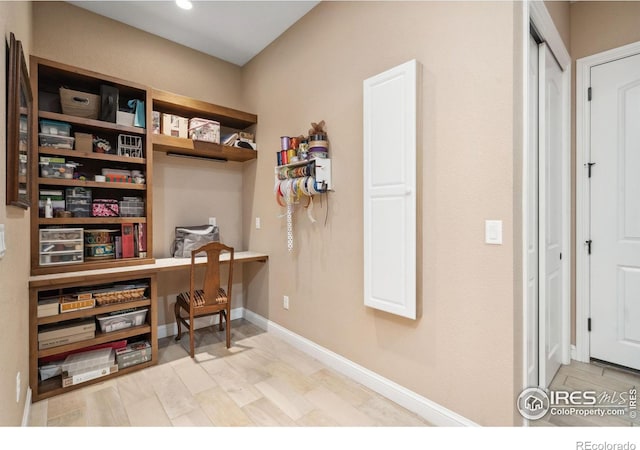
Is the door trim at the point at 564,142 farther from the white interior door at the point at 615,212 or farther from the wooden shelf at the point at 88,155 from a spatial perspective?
the wooden shelf at the point at 88,155

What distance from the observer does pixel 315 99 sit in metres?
2.54

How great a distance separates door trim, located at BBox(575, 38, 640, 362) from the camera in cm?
237

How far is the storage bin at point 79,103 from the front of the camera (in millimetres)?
2280

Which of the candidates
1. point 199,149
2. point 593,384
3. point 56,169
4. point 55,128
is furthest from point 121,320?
point 593,384

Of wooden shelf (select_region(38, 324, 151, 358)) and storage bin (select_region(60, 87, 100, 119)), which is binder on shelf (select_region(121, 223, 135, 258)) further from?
storage bin (select_region(60, 87, 100, 119))

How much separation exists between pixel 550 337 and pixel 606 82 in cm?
199

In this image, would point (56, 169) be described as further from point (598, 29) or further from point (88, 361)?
point (598, 29)

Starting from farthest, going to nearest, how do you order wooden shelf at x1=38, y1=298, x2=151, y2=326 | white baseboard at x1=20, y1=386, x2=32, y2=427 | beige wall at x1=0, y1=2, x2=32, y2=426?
1. wooden shelf at x1=38, y1=298, x2=151, y2=326
2. white baseboard at x1=20, y1=386, x2=32, y2=427
3. beige wall at x1=0, y1=2, x2=32, y2=426

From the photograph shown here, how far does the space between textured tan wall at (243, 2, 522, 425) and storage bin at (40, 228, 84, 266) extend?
5.88ft

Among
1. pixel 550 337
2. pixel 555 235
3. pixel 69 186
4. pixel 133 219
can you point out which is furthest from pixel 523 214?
pixel 69 186

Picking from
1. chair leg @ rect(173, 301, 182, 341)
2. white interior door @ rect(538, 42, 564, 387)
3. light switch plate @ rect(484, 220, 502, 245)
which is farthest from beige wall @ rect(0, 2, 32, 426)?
white interior door @ rect(538, 42, 564, 387)

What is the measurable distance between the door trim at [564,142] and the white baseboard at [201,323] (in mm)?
2843

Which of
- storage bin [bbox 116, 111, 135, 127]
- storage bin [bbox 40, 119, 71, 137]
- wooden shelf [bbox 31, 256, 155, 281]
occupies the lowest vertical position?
wooden shelf [bbox 31, 256, 155, 281]

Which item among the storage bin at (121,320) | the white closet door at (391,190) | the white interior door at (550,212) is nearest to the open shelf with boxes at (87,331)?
the storage bin at (121,320)
